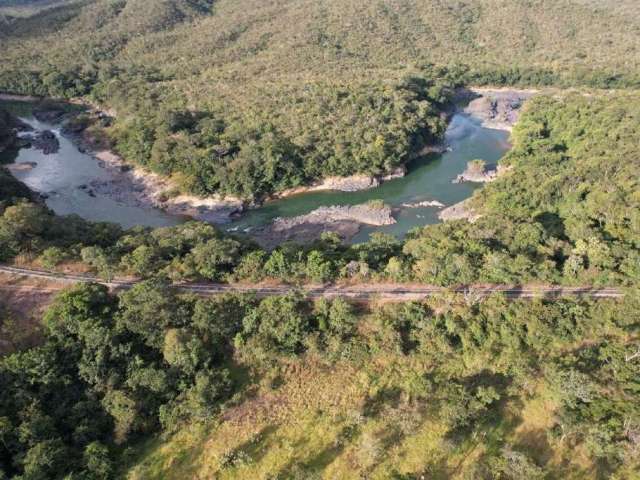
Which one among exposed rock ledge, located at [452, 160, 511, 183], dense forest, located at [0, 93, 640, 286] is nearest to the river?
exposed rock ledge, located at [452, 160, 511, 183]

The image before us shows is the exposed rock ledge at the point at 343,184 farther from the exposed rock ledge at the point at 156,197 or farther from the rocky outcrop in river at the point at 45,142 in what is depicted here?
the rocky outcrop in river at the point at 45,142

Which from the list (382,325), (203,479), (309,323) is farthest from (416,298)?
(203,479)

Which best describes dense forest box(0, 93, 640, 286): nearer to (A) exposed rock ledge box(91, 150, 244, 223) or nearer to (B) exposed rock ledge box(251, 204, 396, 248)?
(B) exposed rock ledge box(251, 204, 396, 248)

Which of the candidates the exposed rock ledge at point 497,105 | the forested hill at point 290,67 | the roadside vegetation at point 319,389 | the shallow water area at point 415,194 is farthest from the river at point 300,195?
the roadside vegetation at point 319,389

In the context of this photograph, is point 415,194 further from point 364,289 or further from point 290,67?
point 290,67

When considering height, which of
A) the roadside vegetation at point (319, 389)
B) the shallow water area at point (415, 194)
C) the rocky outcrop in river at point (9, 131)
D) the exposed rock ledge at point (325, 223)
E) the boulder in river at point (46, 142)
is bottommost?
the shallow water area at point (415, 194)

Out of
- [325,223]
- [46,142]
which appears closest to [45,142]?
[46,142]
